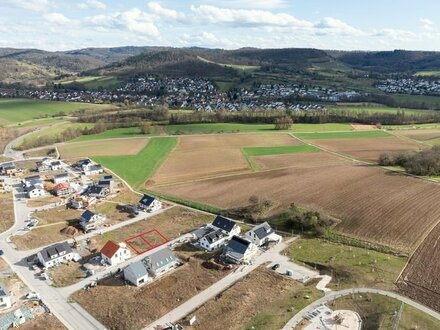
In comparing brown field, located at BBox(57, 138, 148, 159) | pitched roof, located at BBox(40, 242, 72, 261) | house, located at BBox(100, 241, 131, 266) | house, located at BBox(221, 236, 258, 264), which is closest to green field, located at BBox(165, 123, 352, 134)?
brown field, located at BBox(57, 138, 148, 159)

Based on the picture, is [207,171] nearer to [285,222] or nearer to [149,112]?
[285,222]

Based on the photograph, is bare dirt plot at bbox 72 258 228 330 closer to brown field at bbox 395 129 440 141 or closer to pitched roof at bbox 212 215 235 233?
pitched roof at bbox 212 215 235 233

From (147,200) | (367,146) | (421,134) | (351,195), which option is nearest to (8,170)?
(147,200)

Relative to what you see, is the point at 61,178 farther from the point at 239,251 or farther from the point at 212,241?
the point at 239,251

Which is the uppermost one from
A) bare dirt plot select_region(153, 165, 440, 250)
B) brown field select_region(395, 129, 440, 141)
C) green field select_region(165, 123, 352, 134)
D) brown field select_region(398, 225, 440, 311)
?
brown field select_region(395, 129, 440, 141)

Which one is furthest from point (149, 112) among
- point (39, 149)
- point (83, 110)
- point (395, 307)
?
point (395, 307)

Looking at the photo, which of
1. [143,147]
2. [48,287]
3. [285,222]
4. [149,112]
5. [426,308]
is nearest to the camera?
[426,308]

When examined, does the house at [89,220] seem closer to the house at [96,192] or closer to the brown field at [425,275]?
the house at [96,192]
